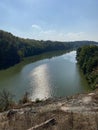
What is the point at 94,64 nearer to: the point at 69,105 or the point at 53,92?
the point at 53,92

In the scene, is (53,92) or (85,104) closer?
(85,104)

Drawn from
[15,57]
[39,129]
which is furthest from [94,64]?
[15,57]

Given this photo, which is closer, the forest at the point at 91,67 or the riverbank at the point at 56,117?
the riverbank at the point at 56,117

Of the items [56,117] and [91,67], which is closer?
[56,117]

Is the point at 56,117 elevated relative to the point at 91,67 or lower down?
lower down

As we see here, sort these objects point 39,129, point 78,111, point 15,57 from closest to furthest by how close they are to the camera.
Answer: point 39,129
point 78,111
point 15,57

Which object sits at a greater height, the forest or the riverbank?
the forest

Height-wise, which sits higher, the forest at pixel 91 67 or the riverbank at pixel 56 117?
the forest at pixel 91 67

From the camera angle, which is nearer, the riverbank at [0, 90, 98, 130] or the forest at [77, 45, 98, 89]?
the riverbank at [0, 90, 98, 130]
